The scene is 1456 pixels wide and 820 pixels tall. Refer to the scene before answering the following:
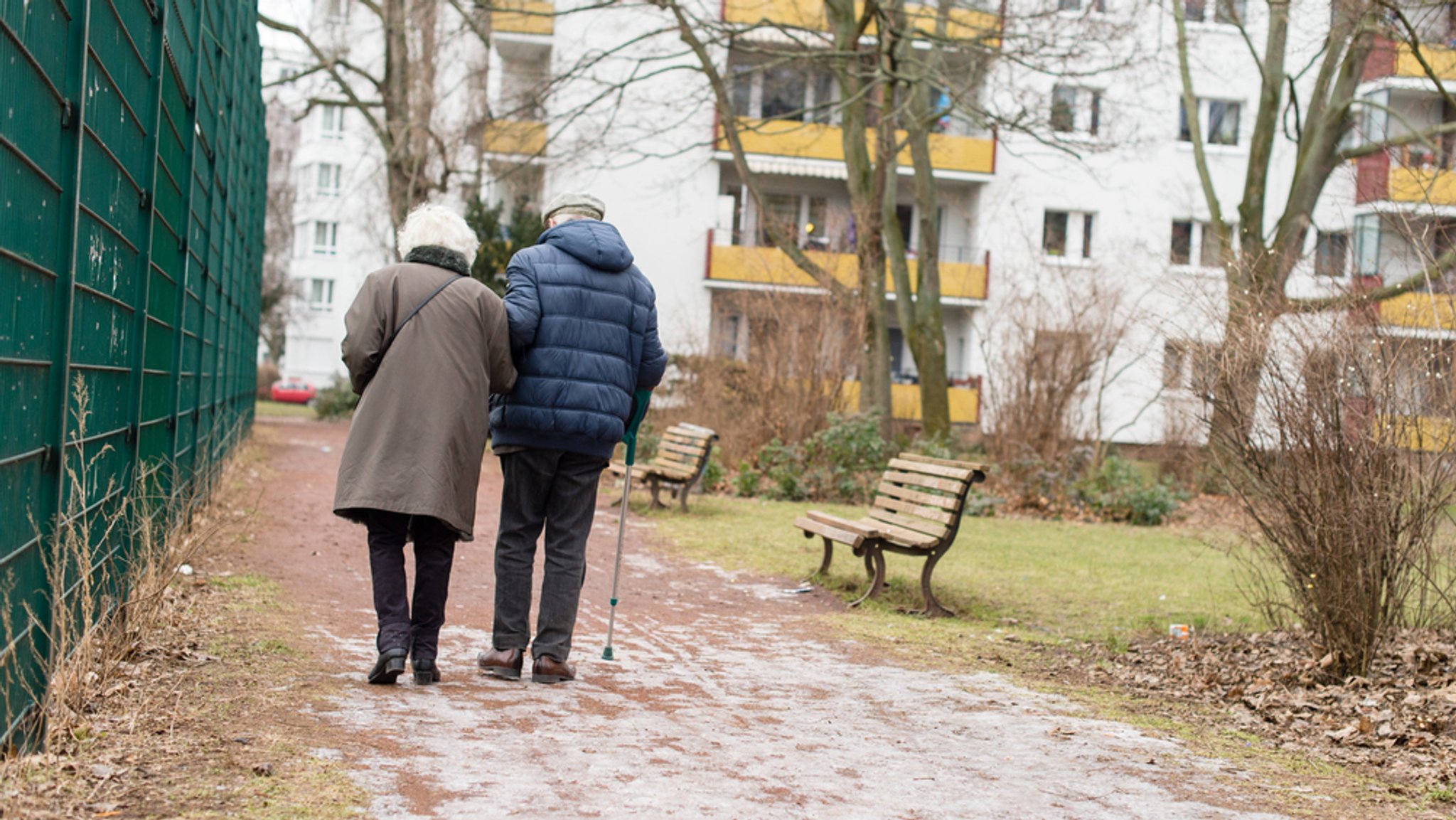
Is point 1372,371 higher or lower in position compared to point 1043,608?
higher

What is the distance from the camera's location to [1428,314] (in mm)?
7242

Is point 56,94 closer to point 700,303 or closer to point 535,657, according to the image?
point 535,657

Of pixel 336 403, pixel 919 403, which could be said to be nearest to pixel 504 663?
pixel 919 403

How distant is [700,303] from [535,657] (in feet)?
96.2

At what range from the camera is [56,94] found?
4.09 m

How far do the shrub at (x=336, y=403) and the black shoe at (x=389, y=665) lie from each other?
29256mm

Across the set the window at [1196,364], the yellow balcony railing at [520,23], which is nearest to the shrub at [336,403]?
the yellow balcony railing at [520,23]

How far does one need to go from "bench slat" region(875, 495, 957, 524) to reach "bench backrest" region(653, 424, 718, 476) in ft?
14.4

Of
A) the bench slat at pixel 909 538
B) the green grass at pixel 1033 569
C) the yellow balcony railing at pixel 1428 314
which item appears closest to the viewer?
the yellow balcony railing at pixel 1428 314

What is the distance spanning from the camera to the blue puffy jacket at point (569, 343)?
19.8 feet

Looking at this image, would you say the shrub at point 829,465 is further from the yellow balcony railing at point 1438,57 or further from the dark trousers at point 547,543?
the dark trousers at point 547,543

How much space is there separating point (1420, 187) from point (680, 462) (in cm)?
916

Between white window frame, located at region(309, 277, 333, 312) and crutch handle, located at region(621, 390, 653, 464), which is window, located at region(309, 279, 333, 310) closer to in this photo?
white window frame, located at region(309, 277, 333, 312)

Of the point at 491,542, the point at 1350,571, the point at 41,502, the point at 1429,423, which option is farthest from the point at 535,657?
the point at 491,542
